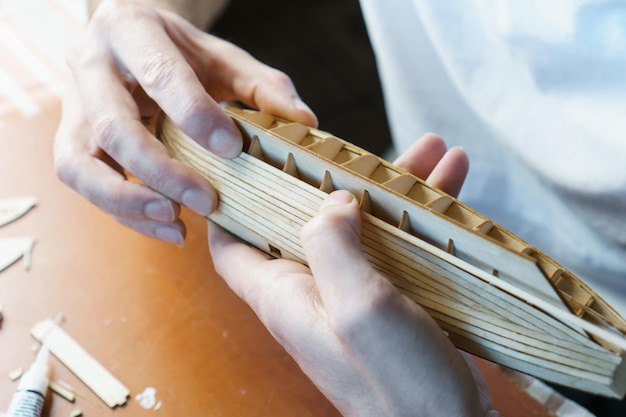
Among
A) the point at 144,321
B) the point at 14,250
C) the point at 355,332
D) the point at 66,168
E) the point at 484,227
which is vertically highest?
the point at 484,227

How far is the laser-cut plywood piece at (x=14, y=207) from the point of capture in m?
1.92

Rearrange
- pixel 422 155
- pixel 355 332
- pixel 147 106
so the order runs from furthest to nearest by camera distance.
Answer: pixel 147 106 → pixel 422 155 → pixel 355 332

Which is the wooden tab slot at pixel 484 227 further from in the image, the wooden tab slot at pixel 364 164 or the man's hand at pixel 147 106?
the man's hand at pixel 147 106

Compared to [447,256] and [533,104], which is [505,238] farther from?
[533,104]

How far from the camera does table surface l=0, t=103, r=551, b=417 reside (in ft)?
4.93

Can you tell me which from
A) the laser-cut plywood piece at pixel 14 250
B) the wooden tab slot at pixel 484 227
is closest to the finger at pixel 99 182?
the laser-cut plywood piece at pixel 14 250

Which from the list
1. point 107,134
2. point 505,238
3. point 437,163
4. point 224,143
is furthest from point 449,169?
point 107,134

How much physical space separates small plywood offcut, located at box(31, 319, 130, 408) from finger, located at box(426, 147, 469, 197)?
1.03 m

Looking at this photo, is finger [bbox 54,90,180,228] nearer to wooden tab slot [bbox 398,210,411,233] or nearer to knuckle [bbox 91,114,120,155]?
knuckle [bbox 91,114,120,155]

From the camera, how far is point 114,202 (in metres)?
1.54

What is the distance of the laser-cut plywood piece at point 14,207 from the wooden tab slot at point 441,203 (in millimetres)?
1427

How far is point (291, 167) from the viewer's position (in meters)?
1.35

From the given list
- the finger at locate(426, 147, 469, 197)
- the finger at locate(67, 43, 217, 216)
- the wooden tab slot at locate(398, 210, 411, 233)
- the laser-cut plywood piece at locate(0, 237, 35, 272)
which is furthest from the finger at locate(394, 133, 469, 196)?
the laser-cut plywood piece at locate(0, 237, 35, 272)

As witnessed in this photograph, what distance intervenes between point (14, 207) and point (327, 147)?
3.93ft
